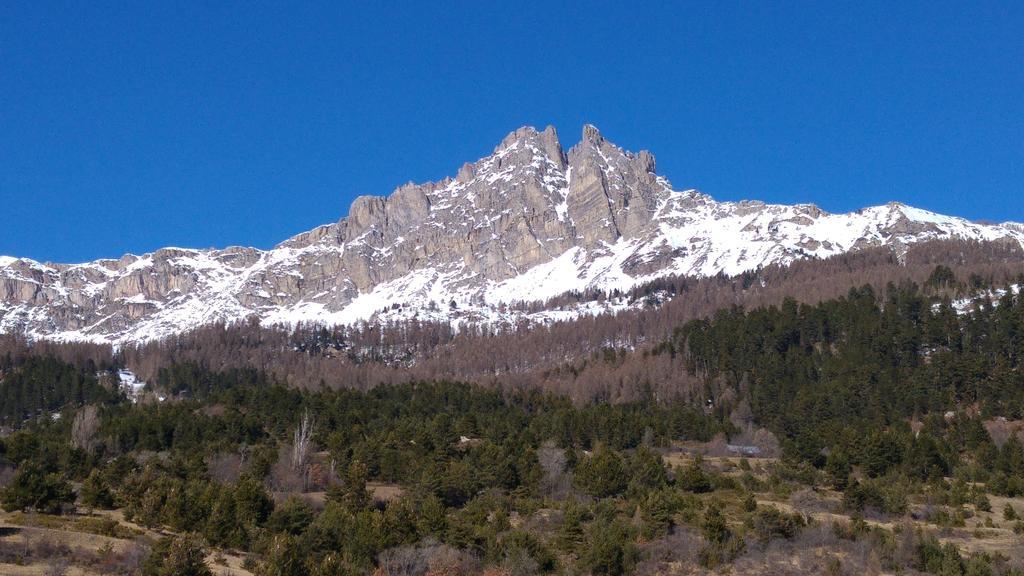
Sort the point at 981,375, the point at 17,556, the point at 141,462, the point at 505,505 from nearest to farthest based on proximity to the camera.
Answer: the point at 17,556, the point at 505,505, the point at 141,462, the point at 981,375

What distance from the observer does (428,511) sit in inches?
2532

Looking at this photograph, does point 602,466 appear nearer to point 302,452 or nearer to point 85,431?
point 302,452

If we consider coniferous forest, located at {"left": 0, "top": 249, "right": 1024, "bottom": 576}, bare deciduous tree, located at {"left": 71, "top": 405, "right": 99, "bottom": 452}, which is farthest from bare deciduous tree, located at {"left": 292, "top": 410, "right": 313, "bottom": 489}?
bare deciduous tree, located at {"left": 71, "top": 405, "right": 99, "bottom": 452}

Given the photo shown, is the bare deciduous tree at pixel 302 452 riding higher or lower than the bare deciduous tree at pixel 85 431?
lower

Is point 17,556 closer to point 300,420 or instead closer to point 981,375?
point 300,420

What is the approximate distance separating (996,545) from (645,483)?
27.0 m

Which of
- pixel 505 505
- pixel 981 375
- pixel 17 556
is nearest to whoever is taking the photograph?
pixel 17 556

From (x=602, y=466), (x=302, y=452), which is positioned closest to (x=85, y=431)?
(x=302, y=452)

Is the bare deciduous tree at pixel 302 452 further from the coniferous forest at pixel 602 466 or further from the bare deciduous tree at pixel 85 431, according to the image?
the bare deciduous tree at pixel 85 431

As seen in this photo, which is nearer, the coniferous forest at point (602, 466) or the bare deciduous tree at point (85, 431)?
the coniferous forest at point (602, 466)

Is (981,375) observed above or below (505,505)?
above

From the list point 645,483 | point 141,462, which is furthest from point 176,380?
point 645,483

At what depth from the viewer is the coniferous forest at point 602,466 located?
190ft

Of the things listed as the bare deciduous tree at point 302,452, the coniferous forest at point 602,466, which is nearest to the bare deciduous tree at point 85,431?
the coniferous forest at point 602,466
